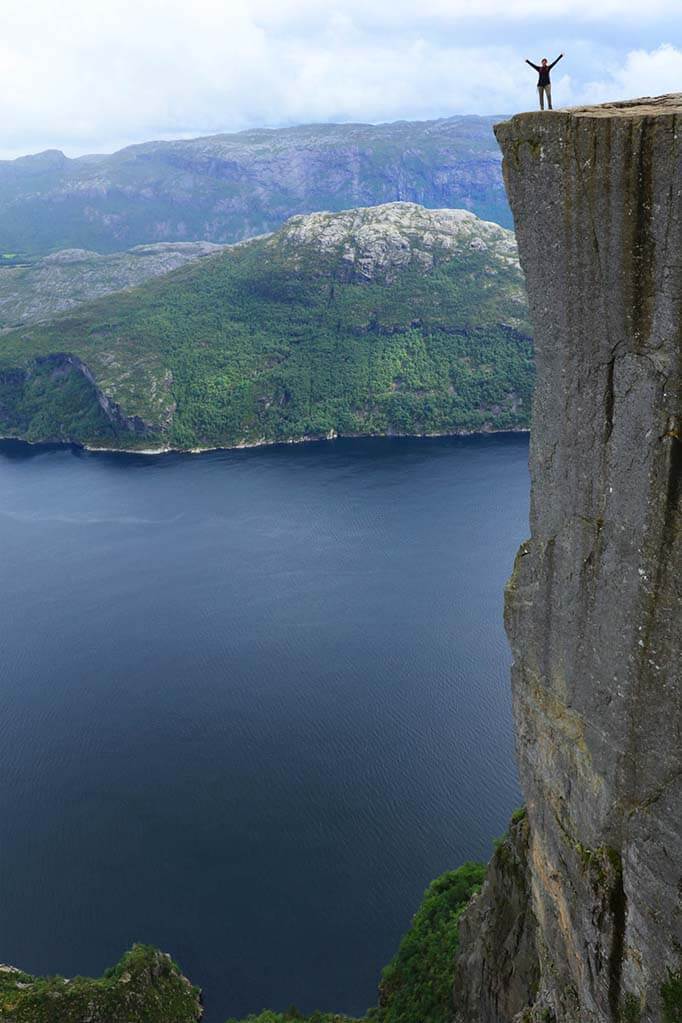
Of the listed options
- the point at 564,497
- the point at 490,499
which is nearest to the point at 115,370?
the point at 490,499

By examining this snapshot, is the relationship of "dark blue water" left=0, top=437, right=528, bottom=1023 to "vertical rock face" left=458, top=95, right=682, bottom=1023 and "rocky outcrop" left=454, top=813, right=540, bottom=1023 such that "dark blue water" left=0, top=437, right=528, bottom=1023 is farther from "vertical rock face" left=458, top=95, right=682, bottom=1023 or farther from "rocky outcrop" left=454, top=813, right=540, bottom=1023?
"vertical rock face" left=458, top=95, right=682, bottom=1023

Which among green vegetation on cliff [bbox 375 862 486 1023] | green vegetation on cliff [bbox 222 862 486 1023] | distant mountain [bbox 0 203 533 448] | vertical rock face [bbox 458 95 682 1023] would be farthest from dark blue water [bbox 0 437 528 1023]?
distant mountain [bbox 0 203 533 448]

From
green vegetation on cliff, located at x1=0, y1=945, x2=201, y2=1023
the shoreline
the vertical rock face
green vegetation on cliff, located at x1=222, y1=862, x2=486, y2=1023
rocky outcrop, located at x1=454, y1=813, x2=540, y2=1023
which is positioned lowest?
green vegetation on cliff, located at x1=0, y1=945, x2=201, y2=1023

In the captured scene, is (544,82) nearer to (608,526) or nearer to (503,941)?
(608,526)

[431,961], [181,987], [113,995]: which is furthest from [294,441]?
[431,961]

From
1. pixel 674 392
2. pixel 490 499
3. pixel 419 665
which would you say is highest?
pixel 674 392

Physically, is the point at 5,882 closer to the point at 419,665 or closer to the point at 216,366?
the point at 419,665

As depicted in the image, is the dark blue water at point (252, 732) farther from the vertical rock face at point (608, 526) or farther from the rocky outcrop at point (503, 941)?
the vertical rock face at point (608, 526)
